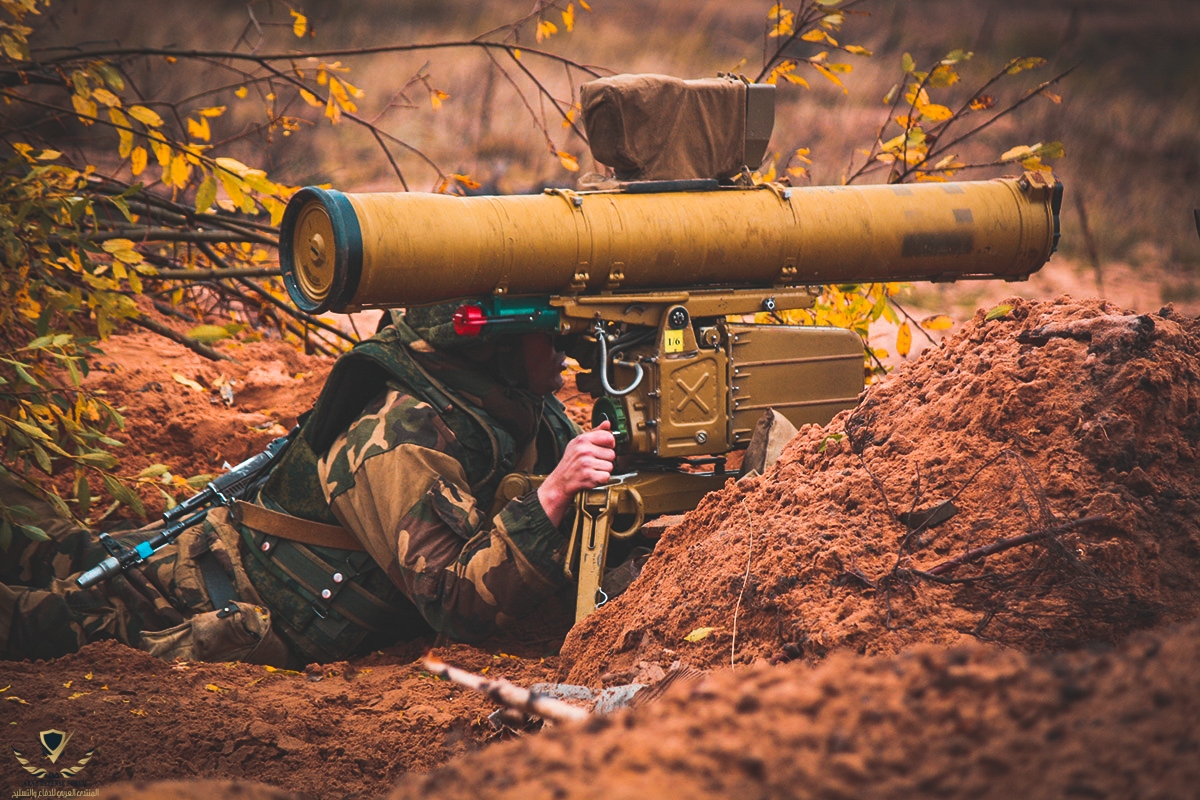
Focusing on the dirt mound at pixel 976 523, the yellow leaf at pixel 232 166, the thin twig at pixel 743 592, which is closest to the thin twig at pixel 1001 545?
the dirt mound at pixel 976 523

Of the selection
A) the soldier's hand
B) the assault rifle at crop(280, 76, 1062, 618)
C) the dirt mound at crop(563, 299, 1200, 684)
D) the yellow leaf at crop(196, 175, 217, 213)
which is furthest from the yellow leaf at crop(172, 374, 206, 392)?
the dirt mound at crop(563, 299, 1200, 684)

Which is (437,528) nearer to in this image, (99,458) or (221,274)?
(99,458)

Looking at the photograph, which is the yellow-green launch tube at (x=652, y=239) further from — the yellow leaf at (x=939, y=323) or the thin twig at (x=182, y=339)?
the thin twig at (x=182, y=339)

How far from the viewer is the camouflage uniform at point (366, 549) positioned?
10.1 feet

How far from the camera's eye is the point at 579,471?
9.84 ft

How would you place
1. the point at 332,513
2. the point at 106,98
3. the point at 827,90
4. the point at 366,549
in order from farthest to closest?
the point at 827,90 → the point at 106,98 → the point at 332,513 → the point at 366,549

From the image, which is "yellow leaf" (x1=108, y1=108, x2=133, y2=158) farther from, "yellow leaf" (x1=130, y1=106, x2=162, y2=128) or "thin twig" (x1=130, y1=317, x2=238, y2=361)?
"thin twig" (x1=130, y1=317, x2=238, y2=361)

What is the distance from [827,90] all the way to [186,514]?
14.6 metres

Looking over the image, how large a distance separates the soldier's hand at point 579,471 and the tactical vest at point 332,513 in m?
0.33

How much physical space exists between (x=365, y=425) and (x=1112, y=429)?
6.59ft

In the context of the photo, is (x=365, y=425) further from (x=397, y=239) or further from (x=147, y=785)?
(x=147, y=785)

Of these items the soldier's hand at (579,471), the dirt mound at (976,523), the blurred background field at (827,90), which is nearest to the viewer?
the dirt mound at (976,523)

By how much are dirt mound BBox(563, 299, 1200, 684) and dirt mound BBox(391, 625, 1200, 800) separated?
2.23 feet

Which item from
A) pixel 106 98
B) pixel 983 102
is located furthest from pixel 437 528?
pixel 983 102
